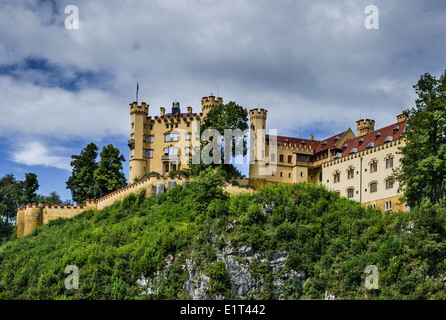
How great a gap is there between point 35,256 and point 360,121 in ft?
142

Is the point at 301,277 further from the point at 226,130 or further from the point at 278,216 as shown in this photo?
the point at 226,130

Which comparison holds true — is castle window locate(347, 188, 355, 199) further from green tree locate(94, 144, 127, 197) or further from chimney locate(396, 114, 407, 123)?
green tree locate(94, 144, 127, 197)

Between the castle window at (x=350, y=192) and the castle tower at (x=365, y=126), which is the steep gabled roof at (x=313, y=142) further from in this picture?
the castle window at (x=350, y=192)

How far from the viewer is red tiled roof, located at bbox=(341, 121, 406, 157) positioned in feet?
228

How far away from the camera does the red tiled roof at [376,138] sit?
69.6m

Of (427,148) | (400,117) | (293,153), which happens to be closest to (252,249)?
(427,148)

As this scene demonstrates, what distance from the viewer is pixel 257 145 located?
7744cm

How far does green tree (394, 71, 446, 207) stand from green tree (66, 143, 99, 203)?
38.8 m

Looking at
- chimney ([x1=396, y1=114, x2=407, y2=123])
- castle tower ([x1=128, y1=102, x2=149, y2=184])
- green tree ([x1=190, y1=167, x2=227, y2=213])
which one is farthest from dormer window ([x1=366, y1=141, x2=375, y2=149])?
castle tower ([x1=128, y1=102, x2=149, y2=184])

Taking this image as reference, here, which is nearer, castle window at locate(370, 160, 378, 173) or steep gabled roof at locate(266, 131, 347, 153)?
castle window at locate(370, 160, 378, 173)

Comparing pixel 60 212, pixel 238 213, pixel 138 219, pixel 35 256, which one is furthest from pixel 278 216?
pixel 60 212

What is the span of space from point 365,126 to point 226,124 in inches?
753

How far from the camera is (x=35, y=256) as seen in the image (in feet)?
201

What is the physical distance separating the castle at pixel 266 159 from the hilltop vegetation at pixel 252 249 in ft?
29.2
